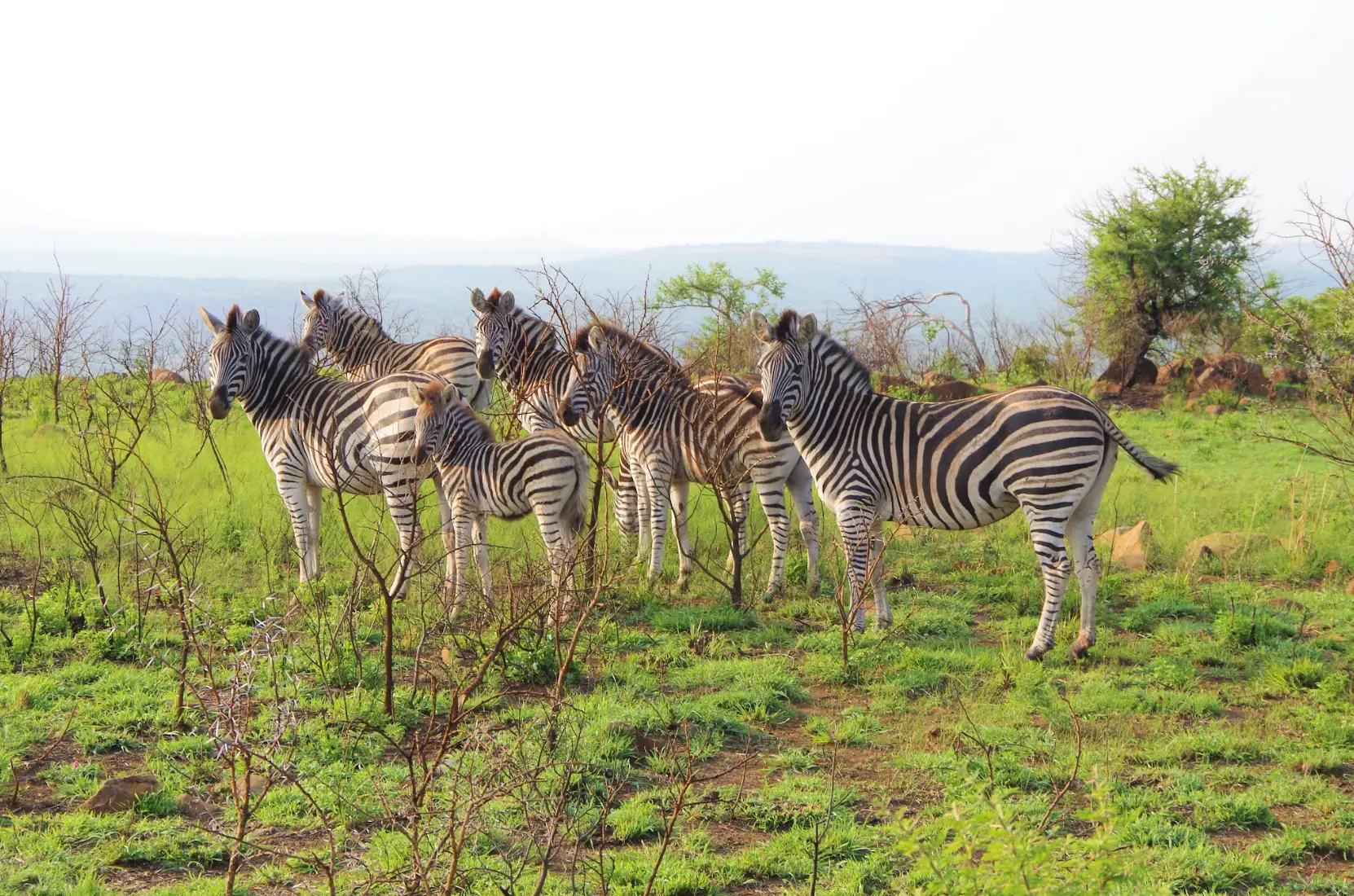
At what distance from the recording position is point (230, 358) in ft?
31.1

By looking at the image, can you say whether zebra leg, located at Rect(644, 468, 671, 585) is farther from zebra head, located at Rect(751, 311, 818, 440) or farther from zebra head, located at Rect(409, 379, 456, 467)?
zebra head, located at Rect(409, 379, 456, 467)

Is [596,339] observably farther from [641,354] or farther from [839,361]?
→ [839,361]

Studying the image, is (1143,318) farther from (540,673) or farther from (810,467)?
(540,673)

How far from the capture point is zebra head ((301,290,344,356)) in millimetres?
11914

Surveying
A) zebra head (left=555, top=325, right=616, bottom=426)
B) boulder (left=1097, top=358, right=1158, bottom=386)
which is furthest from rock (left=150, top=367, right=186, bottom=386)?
boulder (left=1097, top=358, right=1158, bottom=386)

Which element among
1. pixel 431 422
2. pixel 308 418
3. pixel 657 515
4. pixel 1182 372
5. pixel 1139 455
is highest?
pixel 1182 372

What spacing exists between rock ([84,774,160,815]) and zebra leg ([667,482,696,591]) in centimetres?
467

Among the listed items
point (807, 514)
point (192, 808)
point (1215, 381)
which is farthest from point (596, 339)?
point (1215, 381)

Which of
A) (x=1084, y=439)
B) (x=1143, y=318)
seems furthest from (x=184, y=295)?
(x=1084, y=439)

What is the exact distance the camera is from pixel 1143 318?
24.8m

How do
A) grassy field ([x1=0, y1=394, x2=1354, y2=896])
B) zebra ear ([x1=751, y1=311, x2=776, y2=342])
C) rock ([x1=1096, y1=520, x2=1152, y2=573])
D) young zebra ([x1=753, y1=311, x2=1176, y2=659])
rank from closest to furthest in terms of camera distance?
grassy field ([x1=0, y1=394, x2=1354, y2=896])
young zebra ([x1=753, y1=311, x2=1176, y2=659])
zebra ear ([x1=751, y1=311, x2=776, y2=342])
rock ([x1=1096, y1=520, x2=1152, y2=573])

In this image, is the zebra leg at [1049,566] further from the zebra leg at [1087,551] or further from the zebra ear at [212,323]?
the zebra ear at [212,323]

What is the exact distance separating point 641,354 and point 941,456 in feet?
10.3

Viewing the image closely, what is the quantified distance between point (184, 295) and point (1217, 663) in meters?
208
